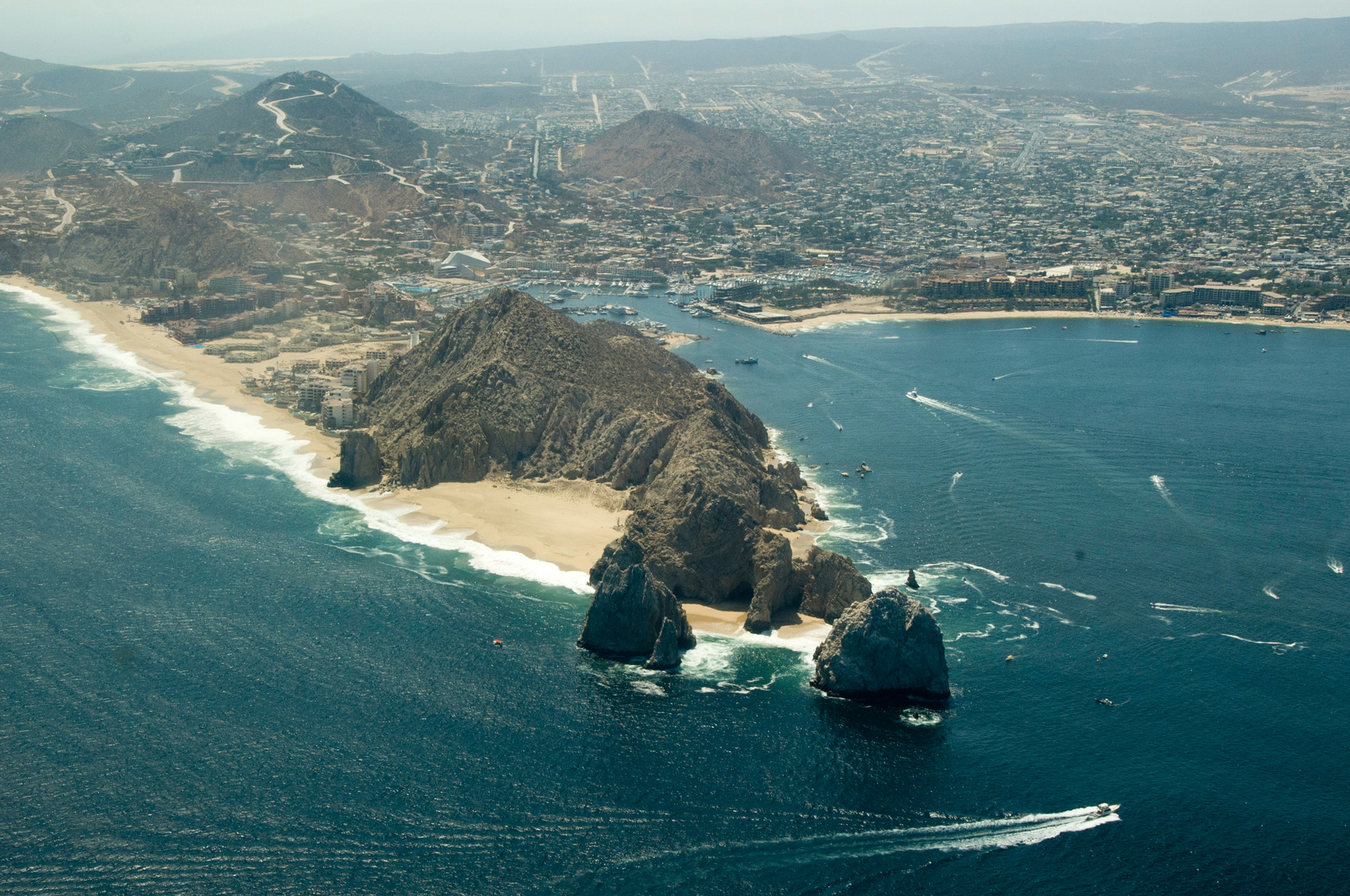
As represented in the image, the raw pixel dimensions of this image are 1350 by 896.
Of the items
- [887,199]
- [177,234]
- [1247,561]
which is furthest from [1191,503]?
[887,199]

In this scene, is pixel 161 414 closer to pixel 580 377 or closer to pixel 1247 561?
pixel 580 377

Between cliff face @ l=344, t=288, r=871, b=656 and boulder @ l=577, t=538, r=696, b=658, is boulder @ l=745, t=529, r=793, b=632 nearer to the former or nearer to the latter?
cliff face @ l=344, t=288, r=871, b=656

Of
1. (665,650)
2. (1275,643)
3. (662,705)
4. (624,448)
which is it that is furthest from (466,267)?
(1275,643)

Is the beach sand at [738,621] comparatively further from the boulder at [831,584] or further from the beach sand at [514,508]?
the beach sand at [514,508]

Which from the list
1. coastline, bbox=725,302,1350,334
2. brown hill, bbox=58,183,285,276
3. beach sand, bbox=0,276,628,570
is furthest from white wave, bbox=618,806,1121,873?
brown hill, bbox=58,183,285,276

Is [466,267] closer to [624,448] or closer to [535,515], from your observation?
[624,448]

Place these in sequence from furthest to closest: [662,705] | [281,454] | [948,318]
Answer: [948,318] → [281,454] → [662,705]
